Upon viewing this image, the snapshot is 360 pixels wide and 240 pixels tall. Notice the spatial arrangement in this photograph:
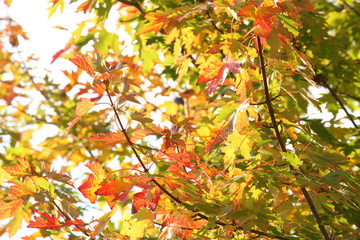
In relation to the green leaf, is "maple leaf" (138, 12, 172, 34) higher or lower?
higher

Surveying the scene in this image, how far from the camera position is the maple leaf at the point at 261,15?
59.4 inches

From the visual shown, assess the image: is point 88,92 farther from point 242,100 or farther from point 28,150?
point 242,100

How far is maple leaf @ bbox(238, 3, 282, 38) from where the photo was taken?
4.95 ft

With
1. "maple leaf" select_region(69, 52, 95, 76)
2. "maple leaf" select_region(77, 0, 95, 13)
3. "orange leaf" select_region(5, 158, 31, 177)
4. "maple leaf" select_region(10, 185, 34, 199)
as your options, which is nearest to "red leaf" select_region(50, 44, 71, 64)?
"maple leaf" select_region(77, 0, 95, 13)

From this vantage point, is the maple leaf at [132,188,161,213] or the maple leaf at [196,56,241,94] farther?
the maple leaf at [196,56,241,94]

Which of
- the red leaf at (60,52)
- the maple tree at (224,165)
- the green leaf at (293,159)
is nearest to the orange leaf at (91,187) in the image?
the maple tree at (224,165)

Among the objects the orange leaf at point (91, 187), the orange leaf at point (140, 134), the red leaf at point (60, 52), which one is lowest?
the red leaf at point (60, 52)

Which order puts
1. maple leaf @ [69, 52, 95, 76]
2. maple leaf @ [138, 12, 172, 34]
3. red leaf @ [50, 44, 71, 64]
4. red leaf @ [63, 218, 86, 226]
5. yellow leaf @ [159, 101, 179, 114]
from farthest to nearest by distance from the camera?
yellow leaf @ [159, 101, 179, 114], red leaf @ [50, 44, 71, 64], maple leaf @ [138, 12, 172, 34], red leaf @ [63, 218, 86, 226], maple leaf @ [69, 52, 95, 76]

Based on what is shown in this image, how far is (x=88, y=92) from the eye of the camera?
3.64 meters

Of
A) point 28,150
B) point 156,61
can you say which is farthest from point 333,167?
point 28,150

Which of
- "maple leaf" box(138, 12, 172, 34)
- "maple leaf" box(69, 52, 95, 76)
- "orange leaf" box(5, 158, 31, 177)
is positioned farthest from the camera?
"maple leaf" box(138, 12, 172, 34)

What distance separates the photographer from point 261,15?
152 cm

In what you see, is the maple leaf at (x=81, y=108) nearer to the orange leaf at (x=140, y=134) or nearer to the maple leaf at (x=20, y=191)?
the orange leaf at (x=140, y=134)

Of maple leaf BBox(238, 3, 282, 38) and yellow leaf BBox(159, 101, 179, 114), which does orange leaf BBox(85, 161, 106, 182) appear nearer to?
maple leaf BBox(238, 3, 282, 38)
